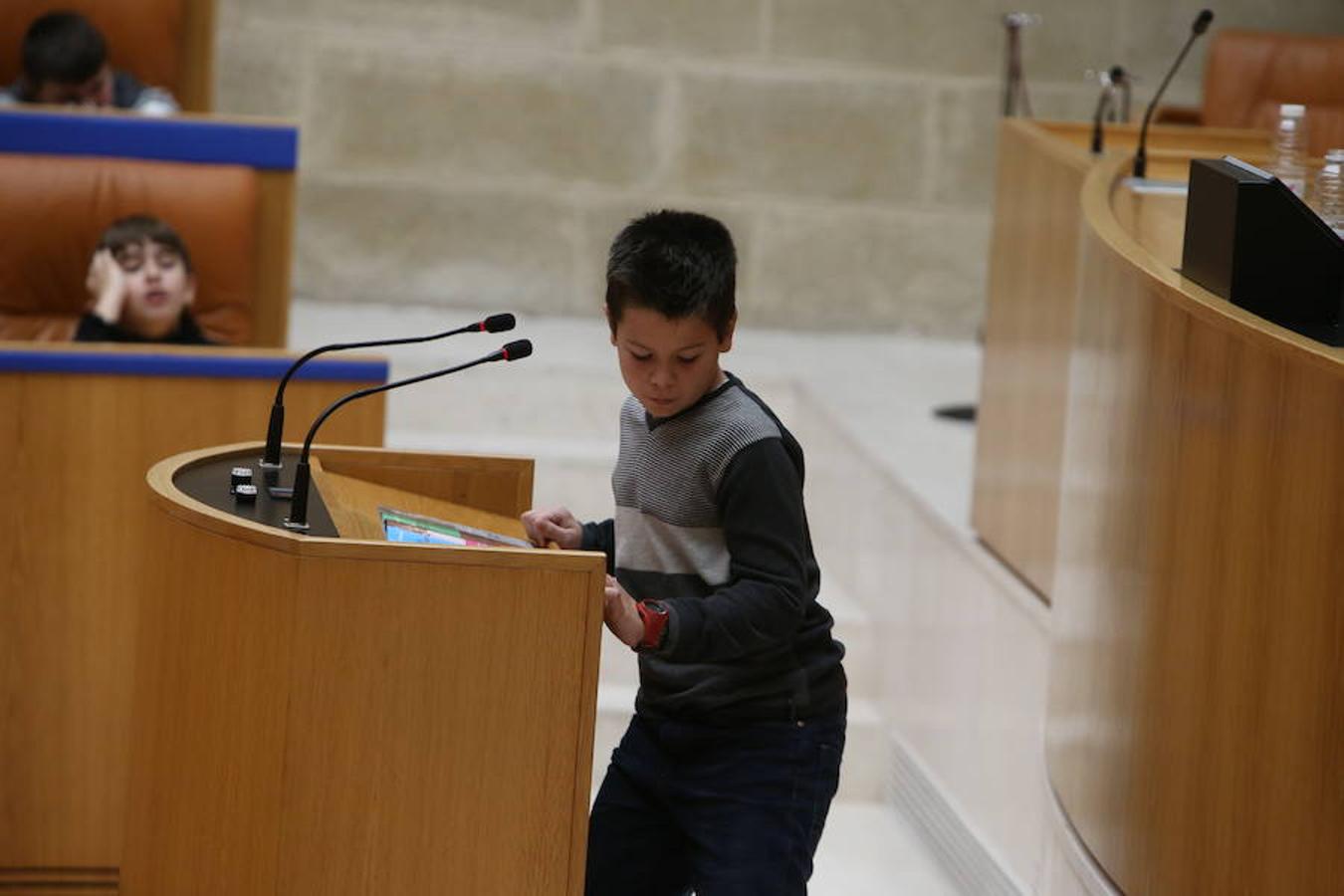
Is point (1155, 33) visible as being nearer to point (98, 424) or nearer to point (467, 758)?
point (98, 424)

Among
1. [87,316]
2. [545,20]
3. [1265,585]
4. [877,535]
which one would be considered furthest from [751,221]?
[1265,585]

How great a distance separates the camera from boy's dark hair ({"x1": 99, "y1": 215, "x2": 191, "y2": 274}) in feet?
→ 13.2

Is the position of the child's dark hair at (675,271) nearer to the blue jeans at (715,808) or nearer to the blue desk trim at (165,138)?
the blue jeans at (715,808)

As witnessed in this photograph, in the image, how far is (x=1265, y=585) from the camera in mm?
2217

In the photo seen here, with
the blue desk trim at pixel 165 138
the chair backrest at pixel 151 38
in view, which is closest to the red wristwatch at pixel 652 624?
the blue desk trim at pixel 165 138

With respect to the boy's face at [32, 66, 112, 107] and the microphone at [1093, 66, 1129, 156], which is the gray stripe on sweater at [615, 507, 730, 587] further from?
the boy's face at [32, 66, 112, 107]

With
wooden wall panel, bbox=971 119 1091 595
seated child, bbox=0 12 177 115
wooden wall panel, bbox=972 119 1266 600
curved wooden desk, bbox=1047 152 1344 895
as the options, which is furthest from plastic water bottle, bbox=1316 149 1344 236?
seated child, bbox=0 12 177 115

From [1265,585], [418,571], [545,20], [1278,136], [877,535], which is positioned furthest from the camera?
[545,20]

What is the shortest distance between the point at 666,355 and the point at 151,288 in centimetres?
208

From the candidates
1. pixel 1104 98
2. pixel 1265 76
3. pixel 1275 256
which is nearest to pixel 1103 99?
pixel 1104 98

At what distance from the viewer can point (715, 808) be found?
224 cm

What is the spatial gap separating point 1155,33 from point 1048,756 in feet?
13.8

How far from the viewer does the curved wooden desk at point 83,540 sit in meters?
3.24

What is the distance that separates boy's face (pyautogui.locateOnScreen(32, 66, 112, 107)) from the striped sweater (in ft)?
10.4
